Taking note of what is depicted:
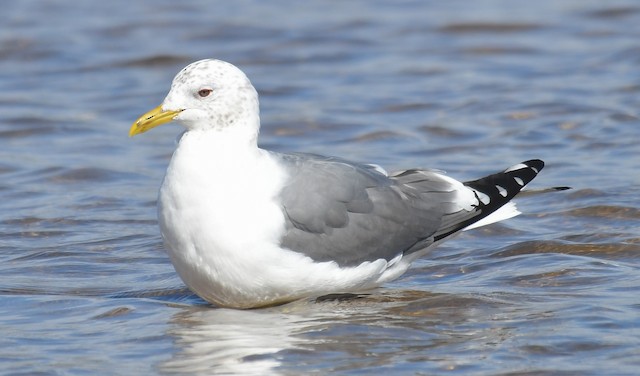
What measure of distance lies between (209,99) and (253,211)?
0.57m

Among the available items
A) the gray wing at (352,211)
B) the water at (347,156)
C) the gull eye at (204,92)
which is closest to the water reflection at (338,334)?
the water at (347,156)

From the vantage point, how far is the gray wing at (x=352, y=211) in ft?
19.7

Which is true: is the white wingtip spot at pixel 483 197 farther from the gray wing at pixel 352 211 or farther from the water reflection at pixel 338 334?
the water reflection at pixel 338 334

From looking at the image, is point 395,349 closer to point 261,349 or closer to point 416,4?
point 261,349

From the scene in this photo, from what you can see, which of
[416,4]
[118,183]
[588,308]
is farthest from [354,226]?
[416,4]

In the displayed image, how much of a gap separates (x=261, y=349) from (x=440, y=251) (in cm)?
215

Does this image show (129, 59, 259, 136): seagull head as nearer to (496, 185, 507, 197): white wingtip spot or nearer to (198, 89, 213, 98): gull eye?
(198, 89, 213, 98): gull eye

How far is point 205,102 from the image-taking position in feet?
19.7

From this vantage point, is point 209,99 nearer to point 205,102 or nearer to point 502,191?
point 205,102

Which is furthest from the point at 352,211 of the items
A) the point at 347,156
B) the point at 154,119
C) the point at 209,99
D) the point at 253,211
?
the point at 347,156

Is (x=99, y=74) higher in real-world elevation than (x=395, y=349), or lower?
higher

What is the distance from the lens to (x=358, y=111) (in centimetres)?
1092

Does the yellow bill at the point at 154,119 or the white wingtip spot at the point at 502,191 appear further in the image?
the white wingtip spot at the point at 502,191

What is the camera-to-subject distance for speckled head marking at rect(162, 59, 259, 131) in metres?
6.00
